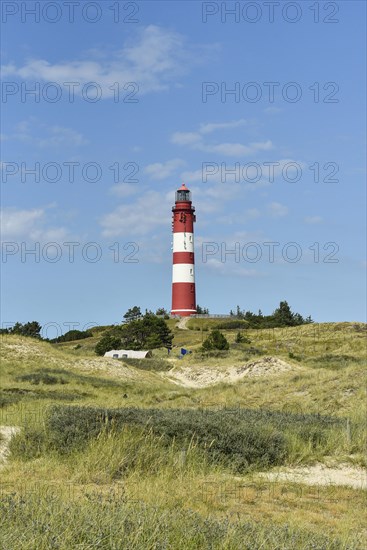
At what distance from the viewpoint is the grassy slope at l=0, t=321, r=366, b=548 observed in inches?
418

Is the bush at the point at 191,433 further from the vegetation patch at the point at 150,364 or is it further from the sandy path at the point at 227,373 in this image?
the vegetation patch at the point at 150,364

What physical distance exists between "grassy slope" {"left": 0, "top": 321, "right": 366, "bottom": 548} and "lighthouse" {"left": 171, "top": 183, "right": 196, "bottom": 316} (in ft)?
23.2

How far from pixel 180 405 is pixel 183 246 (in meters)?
49.9

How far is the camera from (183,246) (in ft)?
264

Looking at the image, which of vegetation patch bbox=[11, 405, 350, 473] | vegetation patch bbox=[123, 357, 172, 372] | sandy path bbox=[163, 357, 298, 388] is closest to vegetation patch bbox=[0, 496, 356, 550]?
vegetation patch bbox=[11, 405, 350, 473]

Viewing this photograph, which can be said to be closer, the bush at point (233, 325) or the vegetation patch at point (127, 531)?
the vegetation patch at point (127, 531)

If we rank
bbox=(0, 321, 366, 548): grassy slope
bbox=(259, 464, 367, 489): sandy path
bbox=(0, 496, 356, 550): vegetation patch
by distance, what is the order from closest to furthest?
bbox=(0, 496, 356, 550): vegetation patch → bbox=(0, 321, 366, 548): grassy slope → bbox=(259, 464, 367, 489): sandy path

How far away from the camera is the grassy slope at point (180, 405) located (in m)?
10.6

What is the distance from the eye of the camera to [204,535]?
19.0ft

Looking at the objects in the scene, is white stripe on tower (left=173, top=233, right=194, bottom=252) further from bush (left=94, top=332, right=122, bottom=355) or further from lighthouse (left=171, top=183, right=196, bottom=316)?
bush (left=94, top=332, right=122, bottom=355)

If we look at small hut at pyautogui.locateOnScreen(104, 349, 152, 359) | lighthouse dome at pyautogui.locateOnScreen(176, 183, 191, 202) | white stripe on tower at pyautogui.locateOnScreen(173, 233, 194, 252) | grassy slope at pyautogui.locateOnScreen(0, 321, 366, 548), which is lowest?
grassy slope at pyautogui.locateOnScreen(0, 321, 366, 548)

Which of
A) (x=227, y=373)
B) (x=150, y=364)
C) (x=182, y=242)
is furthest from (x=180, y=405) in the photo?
(x=182, y=242)

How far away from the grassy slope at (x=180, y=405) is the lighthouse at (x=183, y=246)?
708 cm

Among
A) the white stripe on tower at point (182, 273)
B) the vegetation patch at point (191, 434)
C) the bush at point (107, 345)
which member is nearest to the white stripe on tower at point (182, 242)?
the white stripe on tower at point (182, 273)
